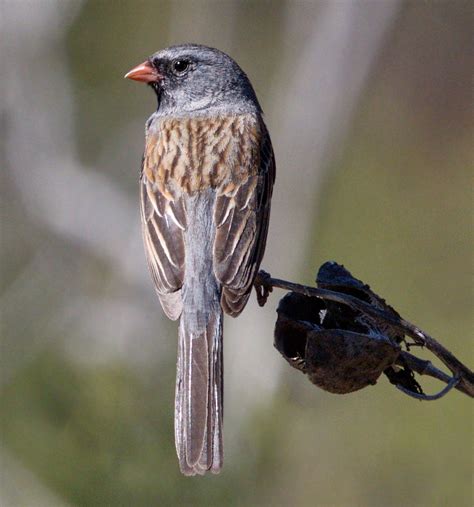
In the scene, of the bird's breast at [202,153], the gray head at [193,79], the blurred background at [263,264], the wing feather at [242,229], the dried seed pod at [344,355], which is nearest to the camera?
the dried seed pod at [344,355]

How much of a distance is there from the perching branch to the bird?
446 millimetres

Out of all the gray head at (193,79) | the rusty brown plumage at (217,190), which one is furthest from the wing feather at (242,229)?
the gray head at (193,79)

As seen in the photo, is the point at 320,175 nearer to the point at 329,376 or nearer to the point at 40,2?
the point at 40,2

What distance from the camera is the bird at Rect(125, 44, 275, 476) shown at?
288 centimetres

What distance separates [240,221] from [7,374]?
223cm

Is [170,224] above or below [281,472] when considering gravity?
above

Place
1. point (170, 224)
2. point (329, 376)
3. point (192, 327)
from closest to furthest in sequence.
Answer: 1. point (329, 376)
2. point (192, 327)
3. point (170, 224)

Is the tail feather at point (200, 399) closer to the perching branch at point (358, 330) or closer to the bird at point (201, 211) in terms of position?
the bird at point (201, 211)

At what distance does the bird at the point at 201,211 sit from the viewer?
2.88 metres

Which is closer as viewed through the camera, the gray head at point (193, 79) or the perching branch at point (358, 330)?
the perching branch at point (358, 330)

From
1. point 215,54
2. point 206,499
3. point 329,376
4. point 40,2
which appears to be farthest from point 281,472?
point 329,376

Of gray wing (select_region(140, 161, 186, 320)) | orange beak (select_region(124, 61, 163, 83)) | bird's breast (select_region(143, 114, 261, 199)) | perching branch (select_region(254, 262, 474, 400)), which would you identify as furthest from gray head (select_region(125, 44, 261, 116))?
perching branch (select_region(254, 262, 474, 400))

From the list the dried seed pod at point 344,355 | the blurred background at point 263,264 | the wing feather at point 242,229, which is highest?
the dried seed pod at point 344,355

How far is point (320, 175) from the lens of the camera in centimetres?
586
